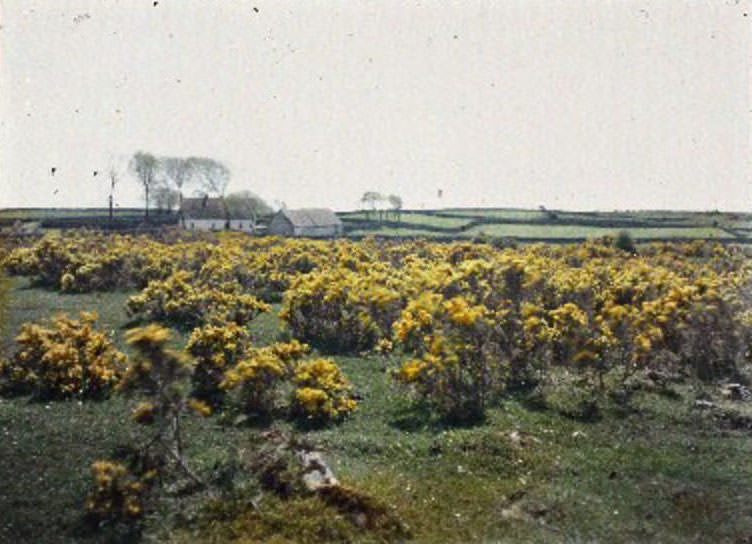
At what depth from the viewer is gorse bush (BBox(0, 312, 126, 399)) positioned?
17.6m

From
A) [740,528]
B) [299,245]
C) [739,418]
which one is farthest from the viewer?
[299,245]

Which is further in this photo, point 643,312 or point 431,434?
point 643,312

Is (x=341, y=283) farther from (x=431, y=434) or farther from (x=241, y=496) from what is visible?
(x=241, y=496)

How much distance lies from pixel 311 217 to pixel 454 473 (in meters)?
74.6

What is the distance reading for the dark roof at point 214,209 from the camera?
94.8 meters

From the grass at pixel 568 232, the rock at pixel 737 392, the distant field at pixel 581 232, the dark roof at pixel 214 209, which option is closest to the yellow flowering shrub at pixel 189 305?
the rock at pixel 737 392

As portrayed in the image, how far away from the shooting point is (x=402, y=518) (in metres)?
12.0

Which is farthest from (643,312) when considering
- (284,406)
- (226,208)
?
(226,208)

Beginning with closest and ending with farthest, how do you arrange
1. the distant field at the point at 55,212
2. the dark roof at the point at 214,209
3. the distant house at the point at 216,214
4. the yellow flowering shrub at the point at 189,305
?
the yellow flowering shrub at the point at 189,305 → the distant field at the point at 55,212 → the distant house at the point at 216,214 → the dark roof at the point at 214,209

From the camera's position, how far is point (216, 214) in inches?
3794

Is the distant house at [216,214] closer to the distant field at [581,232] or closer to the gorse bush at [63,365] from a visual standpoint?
the distant field at [581,232]

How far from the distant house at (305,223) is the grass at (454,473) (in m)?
66.6

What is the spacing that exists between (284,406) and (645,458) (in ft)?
28.6

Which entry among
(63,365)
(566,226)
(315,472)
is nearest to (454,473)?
(315,472)
